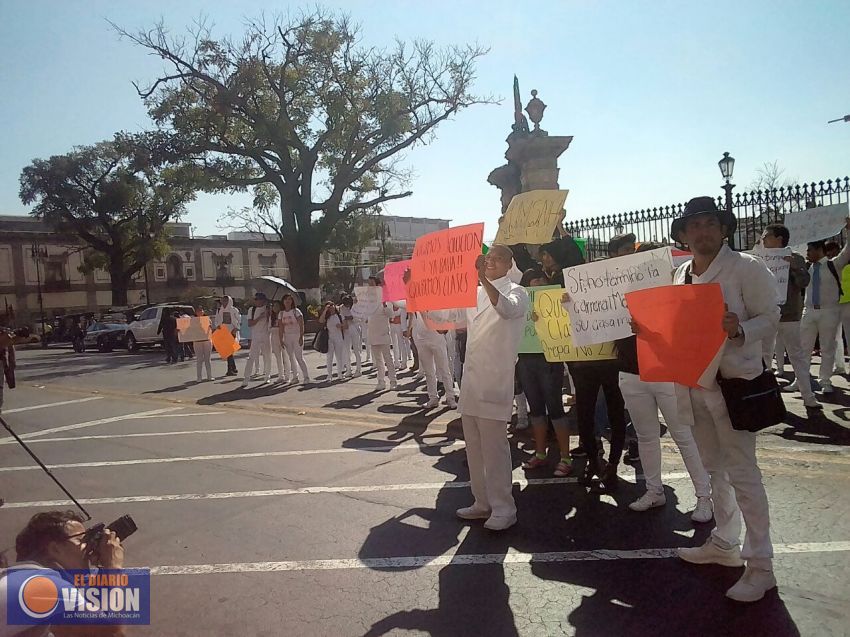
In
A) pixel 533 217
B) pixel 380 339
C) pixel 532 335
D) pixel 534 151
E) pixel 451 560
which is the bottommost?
pixel 451 560

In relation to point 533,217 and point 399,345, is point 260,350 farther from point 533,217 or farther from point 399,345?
point 533,217

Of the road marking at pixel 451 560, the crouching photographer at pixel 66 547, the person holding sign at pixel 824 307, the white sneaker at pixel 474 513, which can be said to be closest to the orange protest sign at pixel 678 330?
the road marking at pixel 451 560

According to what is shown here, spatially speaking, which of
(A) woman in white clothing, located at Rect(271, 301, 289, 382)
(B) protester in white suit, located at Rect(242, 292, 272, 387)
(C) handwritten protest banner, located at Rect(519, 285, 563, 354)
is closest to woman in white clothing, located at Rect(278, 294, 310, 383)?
(A) woman in white clothing, located at Rect(271, 301, 289, 382)

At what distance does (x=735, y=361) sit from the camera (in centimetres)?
317

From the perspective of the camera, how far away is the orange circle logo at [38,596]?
2049 millimetres

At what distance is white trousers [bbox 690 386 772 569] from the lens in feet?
10.3

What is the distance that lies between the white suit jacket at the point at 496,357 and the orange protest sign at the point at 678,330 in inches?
35.4

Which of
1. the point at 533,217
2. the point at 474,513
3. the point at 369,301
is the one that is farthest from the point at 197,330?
the point at 474,513

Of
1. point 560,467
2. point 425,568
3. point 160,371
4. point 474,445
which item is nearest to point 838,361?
point 560,467

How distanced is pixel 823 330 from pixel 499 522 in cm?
572

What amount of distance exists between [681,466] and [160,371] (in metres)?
15.8

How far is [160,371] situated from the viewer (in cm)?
1781

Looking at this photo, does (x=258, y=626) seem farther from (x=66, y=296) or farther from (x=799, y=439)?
(x=66, y=296)

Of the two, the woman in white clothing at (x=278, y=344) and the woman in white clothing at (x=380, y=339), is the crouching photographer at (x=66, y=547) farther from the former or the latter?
the woman in white clothing at (x=278, y=344)
